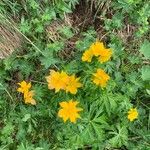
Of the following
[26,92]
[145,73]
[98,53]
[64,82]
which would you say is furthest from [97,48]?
[26,92]

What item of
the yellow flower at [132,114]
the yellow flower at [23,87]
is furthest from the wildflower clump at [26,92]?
the yellow flower at [132,114]

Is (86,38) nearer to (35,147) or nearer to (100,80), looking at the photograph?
(100,80)

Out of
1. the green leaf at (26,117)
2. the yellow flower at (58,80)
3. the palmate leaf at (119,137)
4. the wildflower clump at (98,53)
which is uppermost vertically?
the wildflower clump at (98,53)

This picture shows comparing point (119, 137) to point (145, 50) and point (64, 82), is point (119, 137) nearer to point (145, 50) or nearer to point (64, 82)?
point (64, 82)

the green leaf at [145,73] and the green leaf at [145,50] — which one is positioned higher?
the green leaf at [145,50]

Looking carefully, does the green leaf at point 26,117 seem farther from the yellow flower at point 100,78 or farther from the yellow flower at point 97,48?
the yellow flower at point 97,48

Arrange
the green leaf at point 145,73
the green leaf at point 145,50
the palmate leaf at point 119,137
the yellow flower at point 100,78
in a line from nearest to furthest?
the yellow flower at point 100,78, the palmate leaf at point 119,137, the green leaf at point 145,73, the green leaf at point 145,50

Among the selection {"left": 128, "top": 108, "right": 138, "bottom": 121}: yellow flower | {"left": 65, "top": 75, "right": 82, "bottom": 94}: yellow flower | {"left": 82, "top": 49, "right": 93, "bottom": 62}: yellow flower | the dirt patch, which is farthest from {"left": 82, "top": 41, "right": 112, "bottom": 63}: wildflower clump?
the dirt patch

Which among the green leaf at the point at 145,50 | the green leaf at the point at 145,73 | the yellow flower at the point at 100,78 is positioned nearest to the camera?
the yellow flower at the point at 100,78
